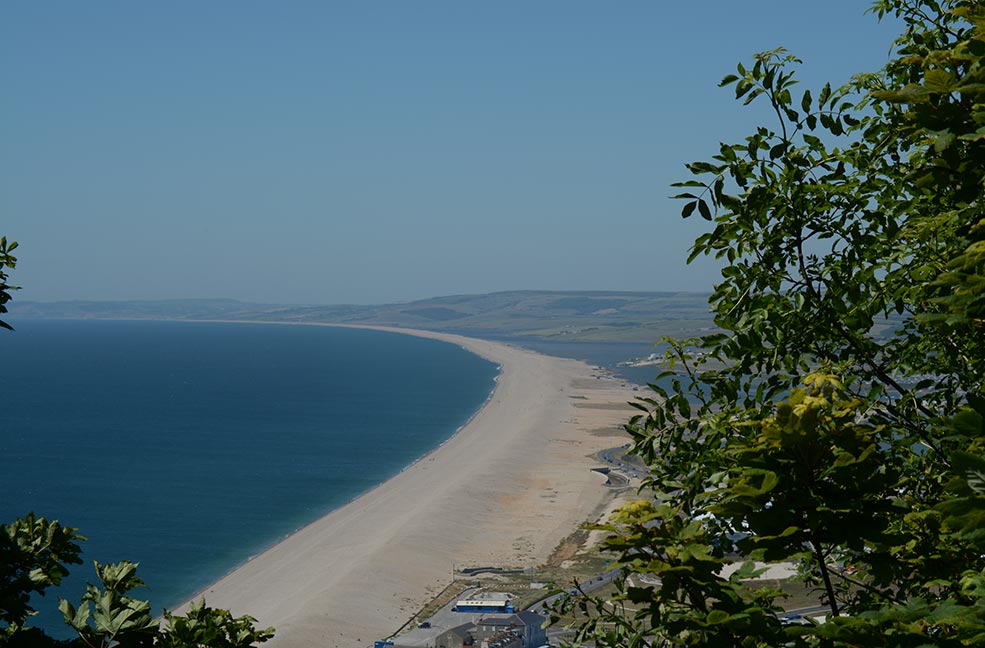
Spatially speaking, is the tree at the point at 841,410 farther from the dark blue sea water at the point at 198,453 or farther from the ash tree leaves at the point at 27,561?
the dark blue sea water at the point at 198,453

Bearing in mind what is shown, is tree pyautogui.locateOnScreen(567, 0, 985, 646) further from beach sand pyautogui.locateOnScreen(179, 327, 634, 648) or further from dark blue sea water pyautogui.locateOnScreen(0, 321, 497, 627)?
dark blue sea water pyautogui.locateOnScreen(0, 321, 497, 627)

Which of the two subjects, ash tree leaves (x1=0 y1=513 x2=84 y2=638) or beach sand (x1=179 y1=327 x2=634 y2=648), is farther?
beach sand (x1=179 y1=327 x2=634 y2=648)

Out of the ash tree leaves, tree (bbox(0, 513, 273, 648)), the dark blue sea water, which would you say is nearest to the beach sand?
the dark blue sea water

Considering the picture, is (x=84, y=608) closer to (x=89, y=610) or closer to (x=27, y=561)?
(x=89, y=610)

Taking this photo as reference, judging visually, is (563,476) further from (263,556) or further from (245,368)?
(245,368)

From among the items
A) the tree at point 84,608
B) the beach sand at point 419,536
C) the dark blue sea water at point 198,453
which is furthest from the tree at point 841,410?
the dark blue sea water at point 198,453

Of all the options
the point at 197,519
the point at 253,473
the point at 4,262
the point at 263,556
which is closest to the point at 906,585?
the point at 4,262

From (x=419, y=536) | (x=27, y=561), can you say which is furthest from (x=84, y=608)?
(x=419, y=536)
